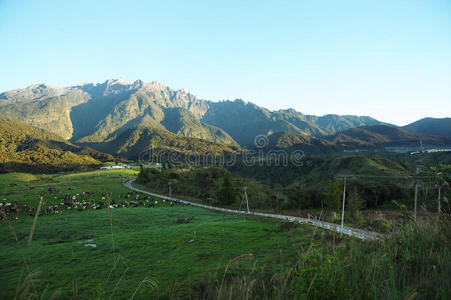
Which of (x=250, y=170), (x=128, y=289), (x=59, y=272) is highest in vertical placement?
(x=128, y=289)

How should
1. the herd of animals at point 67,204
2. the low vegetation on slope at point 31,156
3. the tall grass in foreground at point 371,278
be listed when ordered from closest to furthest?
the tall grass in foreground at point 371,278 < the herd of animals at point 67,204 < the low vegetation on slope at point 31,156

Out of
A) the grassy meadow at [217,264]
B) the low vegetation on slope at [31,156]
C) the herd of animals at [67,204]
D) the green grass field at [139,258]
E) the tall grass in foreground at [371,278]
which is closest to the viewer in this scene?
the tall grass in foreground at [371,278]

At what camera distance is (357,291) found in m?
2.99

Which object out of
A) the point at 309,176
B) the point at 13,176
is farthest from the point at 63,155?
the point at 309,176

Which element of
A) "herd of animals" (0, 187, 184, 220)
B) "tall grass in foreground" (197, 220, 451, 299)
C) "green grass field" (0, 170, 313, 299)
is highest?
"tall grass in foreground" (197, 220, 451, 299)

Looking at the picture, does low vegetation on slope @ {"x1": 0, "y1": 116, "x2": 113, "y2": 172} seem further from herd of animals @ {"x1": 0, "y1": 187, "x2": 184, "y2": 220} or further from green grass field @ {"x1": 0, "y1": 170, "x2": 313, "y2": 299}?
green grass field @ {"x1": 0, "y1": 170, "x2": 313, "y2": 299}

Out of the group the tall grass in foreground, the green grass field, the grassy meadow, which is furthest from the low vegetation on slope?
the tall grass in foreground

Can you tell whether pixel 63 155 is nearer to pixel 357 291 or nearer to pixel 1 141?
pixel 1 141

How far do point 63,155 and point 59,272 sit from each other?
182 metres

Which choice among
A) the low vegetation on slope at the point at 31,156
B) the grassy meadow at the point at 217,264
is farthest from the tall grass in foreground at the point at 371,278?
the low vegetation on slope at the point at 31,156

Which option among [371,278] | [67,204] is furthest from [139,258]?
[67,204]

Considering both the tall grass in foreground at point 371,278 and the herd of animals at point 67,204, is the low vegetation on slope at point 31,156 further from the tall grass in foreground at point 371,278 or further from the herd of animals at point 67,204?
the tall grass in foreground at point 371,278

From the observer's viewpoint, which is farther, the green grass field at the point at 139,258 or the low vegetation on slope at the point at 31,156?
the low vegetation on slope at the point at 31,156

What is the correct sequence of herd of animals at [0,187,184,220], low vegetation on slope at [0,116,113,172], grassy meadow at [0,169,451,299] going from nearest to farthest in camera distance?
grassy meadow at [0,169,451,299], herd of animals at [0,187,184,220], low vegetation on slope at [0,116,113,172]
